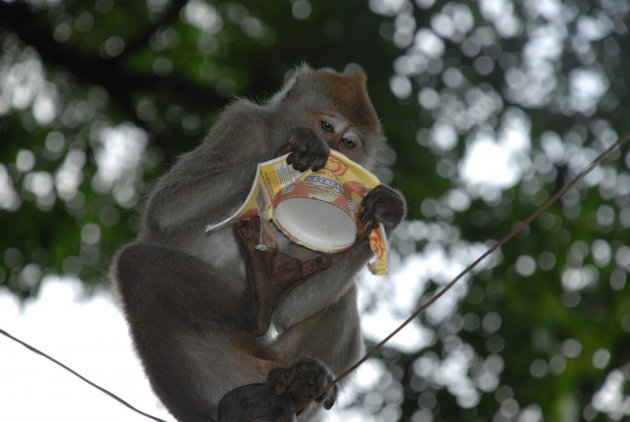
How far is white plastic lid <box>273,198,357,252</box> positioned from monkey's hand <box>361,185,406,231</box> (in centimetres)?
11

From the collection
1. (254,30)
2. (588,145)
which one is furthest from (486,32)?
(254,30)

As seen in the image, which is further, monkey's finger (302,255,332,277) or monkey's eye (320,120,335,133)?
monkey's eye (320,120,335,133)

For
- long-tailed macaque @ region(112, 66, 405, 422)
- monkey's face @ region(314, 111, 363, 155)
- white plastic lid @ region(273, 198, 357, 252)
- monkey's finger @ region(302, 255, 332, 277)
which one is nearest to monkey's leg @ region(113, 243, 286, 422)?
long-tailed macaque @ region(112, 66, 405, 422)

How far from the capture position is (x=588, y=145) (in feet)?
27.1

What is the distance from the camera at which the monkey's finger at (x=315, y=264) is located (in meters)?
4.29

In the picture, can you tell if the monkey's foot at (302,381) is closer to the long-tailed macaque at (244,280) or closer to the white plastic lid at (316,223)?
the long-tailed macaque at (244,280)

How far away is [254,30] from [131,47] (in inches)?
50.6

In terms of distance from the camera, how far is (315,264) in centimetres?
435

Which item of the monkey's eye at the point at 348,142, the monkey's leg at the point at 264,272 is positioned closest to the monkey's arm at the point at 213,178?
the monkey's eye at the point at 348,142

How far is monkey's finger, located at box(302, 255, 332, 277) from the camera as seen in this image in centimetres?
429

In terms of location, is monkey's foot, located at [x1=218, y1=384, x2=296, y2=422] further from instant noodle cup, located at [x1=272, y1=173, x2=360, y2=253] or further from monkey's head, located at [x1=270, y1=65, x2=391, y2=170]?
monkey's head, located at [x1=270, y1=65, x2=391, y2=170]

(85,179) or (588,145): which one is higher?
→ (588,145)

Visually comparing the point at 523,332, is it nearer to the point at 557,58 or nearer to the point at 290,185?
the point at 557,58

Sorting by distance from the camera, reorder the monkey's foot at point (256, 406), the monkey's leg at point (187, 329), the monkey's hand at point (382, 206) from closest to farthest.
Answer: the monkey's foot at point (256, 406) < the monkey's hand at point (382, 206) < the monkey's leg at point (187, 329)
